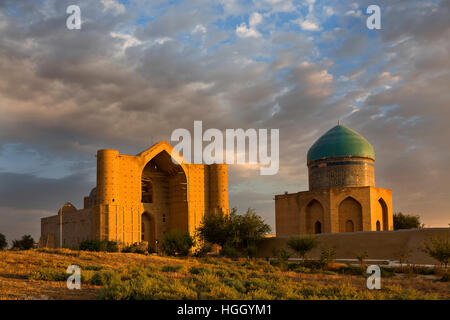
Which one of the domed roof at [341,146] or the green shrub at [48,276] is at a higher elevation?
the domed roof at [341,146]

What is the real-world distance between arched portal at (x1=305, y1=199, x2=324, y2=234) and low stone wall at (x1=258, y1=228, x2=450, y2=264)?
1213cm

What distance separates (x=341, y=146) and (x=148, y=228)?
864 inches

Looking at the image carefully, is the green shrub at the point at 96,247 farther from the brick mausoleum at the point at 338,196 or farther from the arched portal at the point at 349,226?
the arched portal at the point at 349,226

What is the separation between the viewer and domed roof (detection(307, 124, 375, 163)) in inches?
1556

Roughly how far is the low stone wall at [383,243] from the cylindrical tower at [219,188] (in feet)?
65.0

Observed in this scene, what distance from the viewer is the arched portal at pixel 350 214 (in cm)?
3791

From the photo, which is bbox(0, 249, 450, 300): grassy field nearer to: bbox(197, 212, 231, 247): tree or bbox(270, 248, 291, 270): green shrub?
bbox(270, 248, 291, 270): green shrub

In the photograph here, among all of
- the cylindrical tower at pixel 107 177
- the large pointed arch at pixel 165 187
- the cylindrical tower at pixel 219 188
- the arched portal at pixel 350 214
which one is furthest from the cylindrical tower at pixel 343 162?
the cylindrical tower at pixel 107 177

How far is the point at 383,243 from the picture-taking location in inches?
931

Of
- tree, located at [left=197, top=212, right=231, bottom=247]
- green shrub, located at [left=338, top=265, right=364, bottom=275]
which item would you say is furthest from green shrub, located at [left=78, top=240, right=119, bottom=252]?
green shrub, located at [left=338, top=265, right=364, bottom=275]

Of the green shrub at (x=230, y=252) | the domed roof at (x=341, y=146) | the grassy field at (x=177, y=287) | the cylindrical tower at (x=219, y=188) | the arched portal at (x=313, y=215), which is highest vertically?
the domed roof at (x=341, y=146)

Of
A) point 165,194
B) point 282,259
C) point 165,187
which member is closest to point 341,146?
point 165,187
